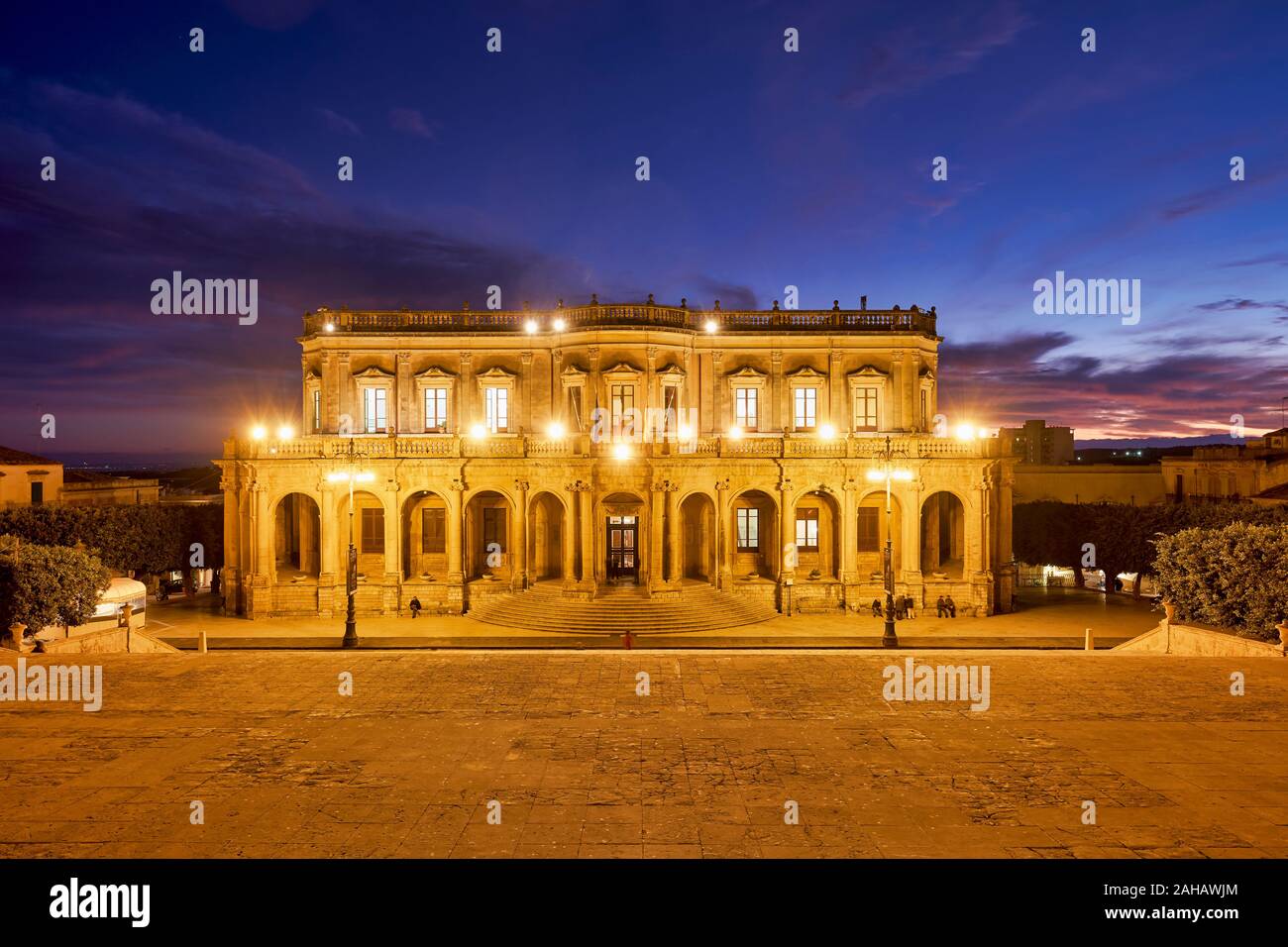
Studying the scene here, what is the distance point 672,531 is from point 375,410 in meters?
17.2

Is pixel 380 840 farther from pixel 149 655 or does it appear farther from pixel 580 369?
pixel 580 369

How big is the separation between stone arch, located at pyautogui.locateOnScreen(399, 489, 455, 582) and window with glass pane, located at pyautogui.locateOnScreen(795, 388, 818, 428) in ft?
61.0

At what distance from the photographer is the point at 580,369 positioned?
37.8m

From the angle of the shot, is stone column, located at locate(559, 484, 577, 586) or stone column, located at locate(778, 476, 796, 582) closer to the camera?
stone column, located at locate(559, 484, 577, 586)

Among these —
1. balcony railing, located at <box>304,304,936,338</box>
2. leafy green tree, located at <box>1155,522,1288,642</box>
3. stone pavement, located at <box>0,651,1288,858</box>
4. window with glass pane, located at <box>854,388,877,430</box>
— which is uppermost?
balcony railing, located at <box>304,304,936,338</box>

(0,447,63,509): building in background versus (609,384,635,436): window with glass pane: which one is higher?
(609,384,635,436): window with glass pane

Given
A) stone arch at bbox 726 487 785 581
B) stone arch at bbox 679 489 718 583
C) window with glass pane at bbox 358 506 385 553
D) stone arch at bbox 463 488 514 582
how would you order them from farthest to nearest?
1. window with glass pane at bbox 358 506 385 553
2. stone arch at bbox 463 488 514 582
3. stone arch at bbox 726 487 785 581
4. stone arch at bbox 679 489 718 583

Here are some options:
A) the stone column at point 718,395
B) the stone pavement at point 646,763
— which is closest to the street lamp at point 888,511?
the stone pavement at point 646,763

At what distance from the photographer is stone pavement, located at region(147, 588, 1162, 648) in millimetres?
29594

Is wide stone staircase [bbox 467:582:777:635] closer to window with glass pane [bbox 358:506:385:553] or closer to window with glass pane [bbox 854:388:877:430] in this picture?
window with glass pane [bbox 358:506:385:553]

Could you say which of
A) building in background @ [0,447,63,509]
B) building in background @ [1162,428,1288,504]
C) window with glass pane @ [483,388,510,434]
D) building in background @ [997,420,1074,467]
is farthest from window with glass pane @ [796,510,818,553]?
building in background @ [997,420,1074,467]
